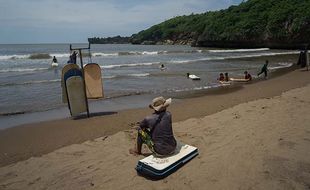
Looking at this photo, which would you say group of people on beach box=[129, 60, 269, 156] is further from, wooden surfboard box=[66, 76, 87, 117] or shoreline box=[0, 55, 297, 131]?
shoreline box=[0, 55, 297, 131]

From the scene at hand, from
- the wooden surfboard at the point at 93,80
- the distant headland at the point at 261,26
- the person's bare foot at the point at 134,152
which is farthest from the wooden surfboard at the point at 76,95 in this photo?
the distant headland at the point at 261,26

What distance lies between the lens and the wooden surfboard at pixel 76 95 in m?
10.2

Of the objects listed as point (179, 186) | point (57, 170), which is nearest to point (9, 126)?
point (57, 170)

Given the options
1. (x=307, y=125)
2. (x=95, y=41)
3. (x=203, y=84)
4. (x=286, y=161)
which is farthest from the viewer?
(x=95, y=41)

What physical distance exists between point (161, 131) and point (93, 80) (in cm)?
522

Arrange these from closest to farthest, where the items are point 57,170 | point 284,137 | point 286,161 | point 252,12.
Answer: point 286,161
point 57,170
point 284,137
point 252,12

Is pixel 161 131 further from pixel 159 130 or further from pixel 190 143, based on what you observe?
pixel 190 143

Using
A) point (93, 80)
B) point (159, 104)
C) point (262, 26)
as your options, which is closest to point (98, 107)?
point (93, 80)

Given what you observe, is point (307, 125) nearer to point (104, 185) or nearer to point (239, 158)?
point (239, 158)

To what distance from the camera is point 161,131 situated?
596cm

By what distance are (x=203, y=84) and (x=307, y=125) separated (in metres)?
11.3

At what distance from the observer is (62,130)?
8945mm

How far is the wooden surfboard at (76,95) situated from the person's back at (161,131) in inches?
186

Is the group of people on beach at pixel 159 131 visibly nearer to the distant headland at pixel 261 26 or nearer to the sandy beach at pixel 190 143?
the sandy beach at pixel 190 143
